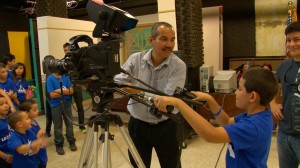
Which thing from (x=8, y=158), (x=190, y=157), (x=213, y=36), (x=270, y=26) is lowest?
(x=190, y=157)

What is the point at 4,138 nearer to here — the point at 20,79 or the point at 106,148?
the point at 106,148

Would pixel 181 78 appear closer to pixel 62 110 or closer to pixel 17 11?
pixel 62 110

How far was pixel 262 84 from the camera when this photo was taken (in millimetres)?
1143

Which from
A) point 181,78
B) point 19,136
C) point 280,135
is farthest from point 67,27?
point 280,135

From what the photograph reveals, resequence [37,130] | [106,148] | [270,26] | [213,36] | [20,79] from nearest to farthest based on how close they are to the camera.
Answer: [106,148]
[37,130]
[20,79]
[270,26]
[213,36]

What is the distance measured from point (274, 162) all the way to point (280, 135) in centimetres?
163

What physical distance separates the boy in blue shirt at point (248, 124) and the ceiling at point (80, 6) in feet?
22.7

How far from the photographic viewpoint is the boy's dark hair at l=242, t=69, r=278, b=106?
3.75 feet

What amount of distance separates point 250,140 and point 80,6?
27.5 ft

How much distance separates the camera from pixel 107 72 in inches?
52.9

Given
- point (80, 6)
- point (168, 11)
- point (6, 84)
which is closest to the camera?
point (6, 84)

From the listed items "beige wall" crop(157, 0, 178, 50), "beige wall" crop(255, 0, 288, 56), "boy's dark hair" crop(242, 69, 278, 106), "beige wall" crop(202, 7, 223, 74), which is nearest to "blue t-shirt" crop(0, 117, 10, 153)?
"boy's dark hair" crop(242, 69, 278, 106)

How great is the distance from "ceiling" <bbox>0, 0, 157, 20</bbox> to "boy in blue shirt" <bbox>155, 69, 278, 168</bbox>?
693 centimetres

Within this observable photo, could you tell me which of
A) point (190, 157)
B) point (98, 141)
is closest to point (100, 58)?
point (98, 141)
